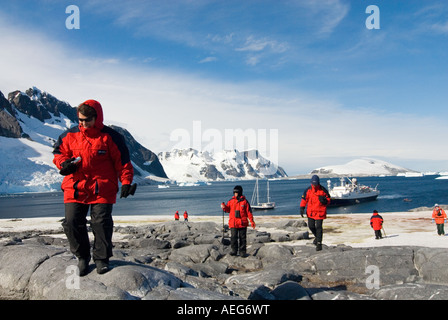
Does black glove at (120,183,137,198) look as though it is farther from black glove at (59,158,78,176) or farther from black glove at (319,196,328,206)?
black glove at (319,196,328,206)

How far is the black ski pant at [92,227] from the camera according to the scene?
558cm

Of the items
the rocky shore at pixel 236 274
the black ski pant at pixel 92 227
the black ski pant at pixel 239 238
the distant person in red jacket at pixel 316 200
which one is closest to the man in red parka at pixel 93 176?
the black ski pant at pixel 92 227

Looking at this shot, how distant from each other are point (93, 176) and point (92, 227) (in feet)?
2.77

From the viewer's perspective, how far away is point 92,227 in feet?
18.5

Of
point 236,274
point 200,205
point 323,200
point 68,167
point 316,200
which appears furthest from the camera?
point 200,205

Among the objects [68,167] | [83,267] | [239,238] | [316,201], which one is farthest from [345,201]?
[68,167]

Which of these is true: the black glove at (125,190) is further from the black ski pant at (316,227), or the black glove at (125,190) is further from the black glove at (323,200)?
the black ski pant at (316,227)

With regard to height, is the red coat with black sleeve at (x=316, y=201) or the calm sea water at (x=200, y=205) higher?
the red coat with black sleeve at (x=316, y=201)

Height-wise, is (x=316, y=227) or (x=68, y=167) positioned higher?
(x=68, y=167)

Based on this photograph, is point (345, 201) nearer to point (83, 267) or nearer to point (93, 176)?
point (83, 267)
